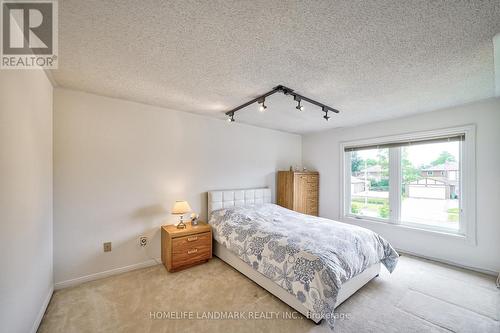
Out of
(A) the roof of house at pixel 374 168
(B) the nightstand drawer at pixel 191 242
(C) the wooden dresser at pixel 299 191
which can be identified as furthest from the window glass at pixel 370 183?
(B) the nightstand drawer at pixel 191 242

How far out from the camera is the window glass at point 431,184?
3.13 metres

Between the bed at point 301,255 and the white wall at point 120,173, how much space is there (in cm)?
89

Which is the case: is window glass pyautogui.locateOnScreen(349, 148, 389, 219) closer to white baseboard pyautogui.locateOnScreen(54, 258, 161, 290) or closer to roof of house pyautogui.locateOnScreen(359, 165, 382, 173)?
roof of house pyautogui.locateOnScreen(359, 165, 382, 173)

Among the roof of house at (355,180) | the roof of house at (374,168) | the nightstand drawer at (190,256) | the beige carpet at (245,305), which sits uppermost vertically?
the roof of house at (374,168)

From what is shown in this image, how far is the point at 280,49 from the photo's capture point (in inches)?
65.7

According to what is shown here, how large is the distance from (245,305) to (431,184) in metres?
3.55

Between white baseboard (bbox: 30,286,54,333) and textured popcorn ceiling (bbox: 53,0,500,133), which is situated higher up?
textured popcorn ceiling (bbox: 53,0,500,133)

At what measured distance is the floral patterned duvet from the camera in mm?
1791

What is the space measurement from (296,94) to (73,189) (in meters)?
3.03

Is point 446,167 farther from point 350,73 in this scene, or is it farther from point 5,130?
point 5,130

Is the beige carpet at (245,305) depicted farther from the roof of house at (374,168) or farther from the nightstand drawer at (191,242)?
the roof of house at (374,168)

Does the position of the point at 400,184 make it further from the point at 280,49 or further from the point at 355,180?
the point at 280,49

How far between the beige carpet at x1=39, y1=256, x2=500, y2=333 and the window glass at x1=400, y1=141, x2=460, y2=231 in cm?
86

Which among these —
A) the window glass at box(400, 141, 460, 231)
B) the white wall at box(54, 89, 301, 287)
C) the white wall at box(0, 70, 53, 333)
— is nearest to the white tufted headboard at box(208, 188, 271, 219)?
the white wall at box(54, 89, 301, 287)
